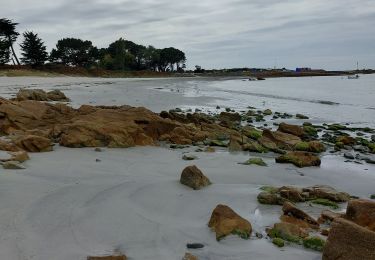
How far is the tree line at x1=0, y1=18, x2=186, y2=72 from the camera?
63.9 metres

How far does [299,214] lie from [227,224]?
1038mm

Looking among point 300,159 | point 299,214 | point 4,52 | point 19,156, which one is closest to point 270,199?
point 299,214

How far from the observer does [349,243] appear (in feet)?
11.8

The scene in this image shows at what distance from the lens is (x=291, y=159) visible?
29.0 feet

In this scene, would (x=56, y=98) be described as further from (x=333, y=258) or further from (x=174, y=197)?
(x=333, y=258)

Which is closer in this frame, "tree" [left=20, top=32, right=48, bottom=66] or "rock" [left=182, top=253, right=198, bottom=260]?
"rock" [left=182, top=253, right=198, bottom=260]

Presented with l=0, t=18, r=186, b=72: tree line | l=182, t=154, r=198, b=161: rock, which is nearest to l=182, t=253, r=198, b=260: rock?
l=182, t=154, r=198, b=161: rock

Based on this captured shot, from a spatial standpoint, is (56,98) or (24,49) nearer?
(56,98)

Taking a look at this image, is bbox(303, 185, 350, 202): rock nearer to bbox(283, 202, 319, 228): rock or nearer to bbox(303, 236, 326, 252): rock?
bbox(283, 202, 319, 228): rock

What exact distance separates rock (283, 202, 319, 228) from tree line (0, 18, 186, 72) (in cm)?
6119

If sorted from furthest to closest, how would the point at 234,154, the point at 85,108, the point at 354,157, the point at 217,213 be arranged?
the point at 85,108, the point at 354,157, the point at 234,154, the point at 217,213

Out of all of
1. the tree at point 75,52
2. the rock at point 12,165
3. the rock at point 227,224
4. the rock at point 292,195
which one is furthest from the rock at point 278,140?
the tree at point 75,52

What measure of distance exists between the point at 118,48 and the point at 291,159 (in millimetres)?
90276

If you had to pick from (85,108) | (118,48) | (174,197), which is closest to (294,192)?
(174,197)
